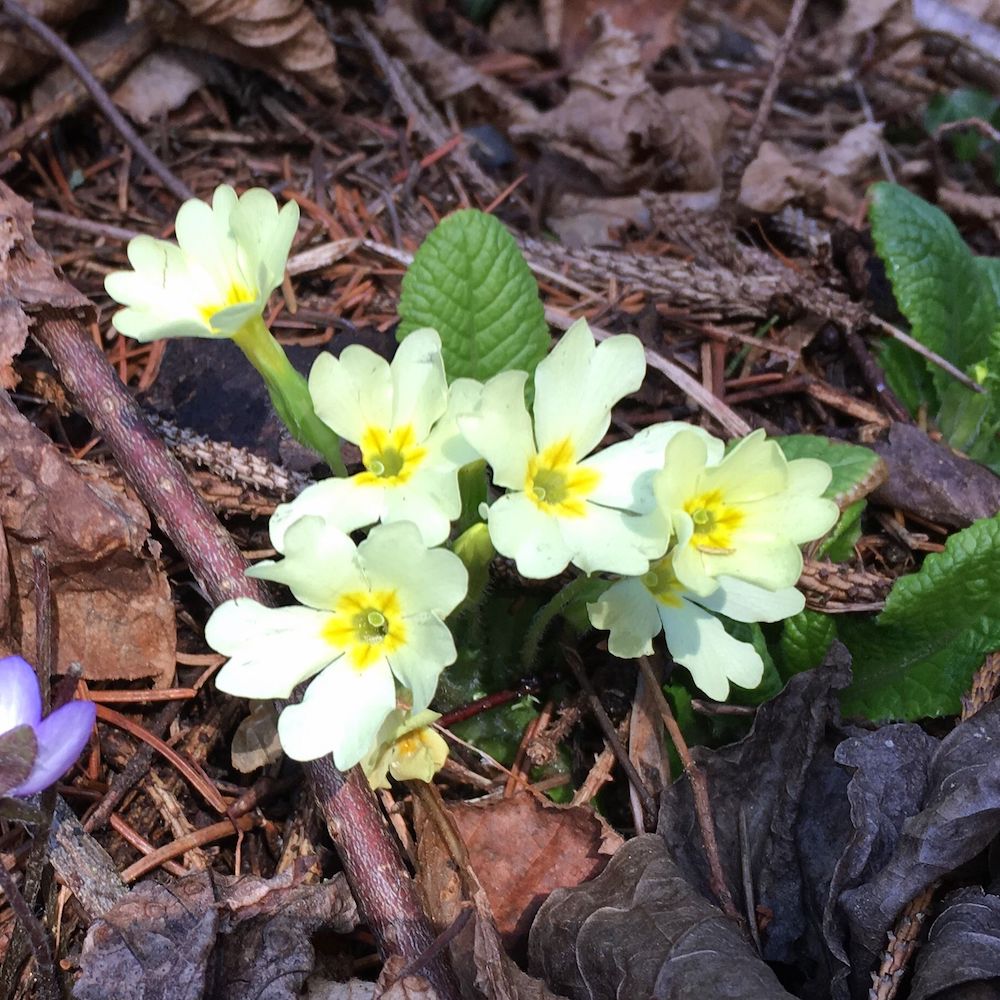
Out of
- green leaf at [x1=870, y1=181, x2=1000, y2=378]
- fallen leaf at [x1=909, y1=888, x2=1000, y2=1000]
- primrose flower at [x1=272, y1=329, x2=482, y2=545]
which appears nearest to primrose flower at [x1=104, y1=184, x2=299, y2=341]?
primrose flower at [x1=272, y1=329, x2=482, y2=545]

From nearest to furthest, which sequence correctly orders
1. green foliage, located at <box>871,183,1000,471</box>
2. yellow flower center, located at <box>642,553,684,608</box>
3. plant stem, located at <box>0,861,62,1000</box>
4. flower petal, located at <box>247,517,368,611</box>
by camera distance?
1. plant stem, located at <box>0,861,62,1000</box>
2. flower petal, located at <box>247,517,368,611</box>
3. yellow flower center, located at <box>642,553,684,608</box>
4. green foliage, located at <box>871,183,1000,471</box>

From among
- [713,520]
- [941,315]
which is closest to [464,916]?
[713,520]

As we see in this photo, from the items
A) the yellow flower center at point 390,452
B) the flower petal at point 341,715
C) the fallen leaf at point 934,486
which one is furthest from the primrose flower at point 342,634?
the fallen leaf at point 934,486

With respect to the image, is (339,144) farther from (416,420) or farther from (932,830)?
(932,830)

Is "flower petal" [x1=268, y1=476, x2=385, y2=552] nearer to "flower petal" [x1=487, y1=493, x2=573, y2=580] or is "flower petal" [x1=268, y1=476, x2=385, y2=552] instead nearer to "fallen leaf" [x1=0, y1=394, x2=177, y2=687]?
"flower petal" [x1=487, y1=493, x2=573, y2=580]

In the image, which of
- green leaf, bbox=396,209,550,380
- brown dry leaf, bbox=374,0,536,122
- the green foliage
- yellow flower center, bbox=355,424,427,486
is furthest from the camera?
brown dry leaf, bbox=374,0,536,122

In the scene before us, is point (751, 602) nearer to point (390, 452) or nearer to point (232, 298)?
point (390, 452)

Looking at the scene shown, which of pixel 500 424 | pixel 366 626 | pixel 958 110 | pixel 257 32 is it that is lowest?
pixel 366 626
